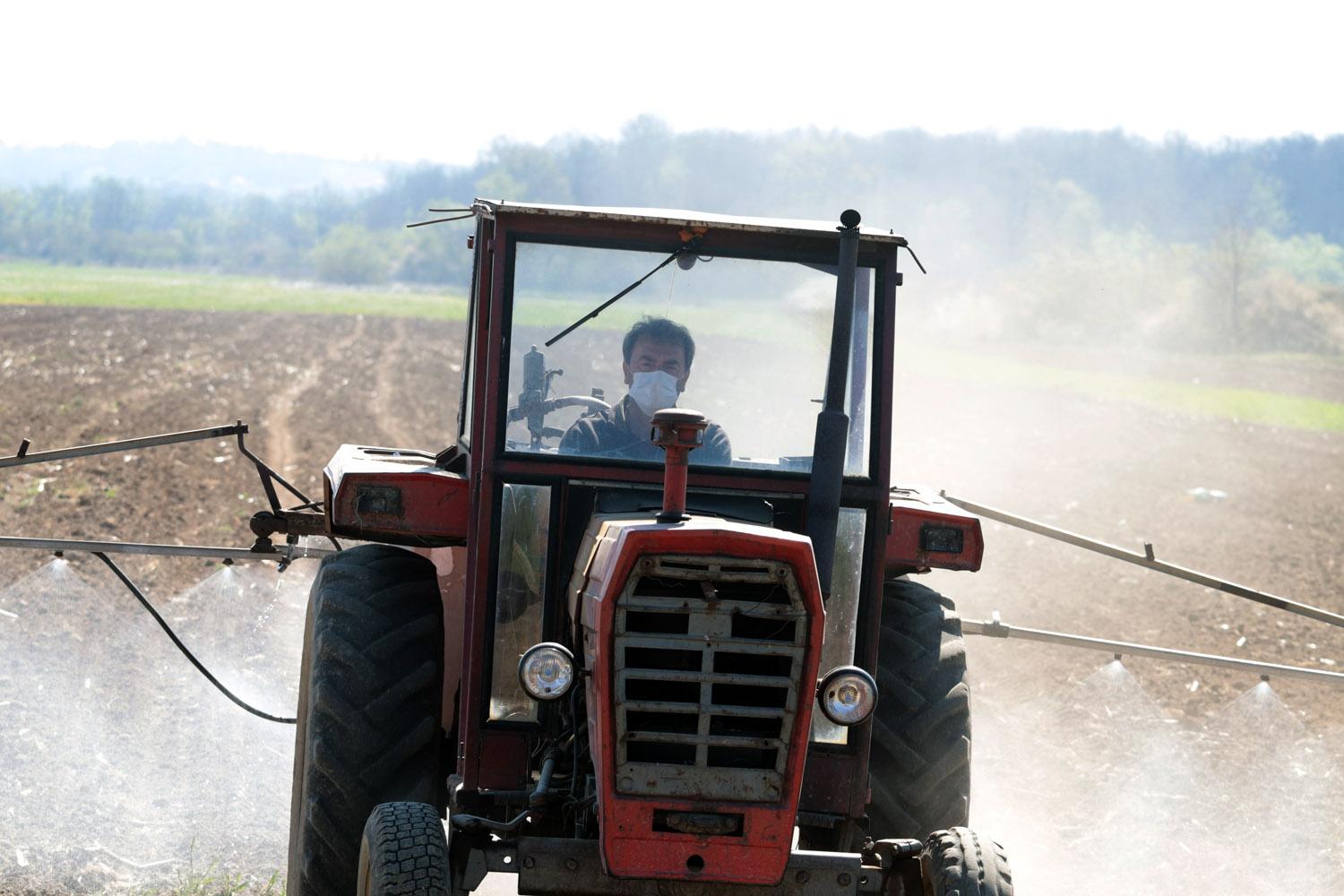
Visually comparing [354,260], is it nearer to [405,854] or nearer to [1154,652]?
[1154,652]

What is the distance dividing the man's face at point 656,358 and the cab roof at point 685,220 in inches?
16.5

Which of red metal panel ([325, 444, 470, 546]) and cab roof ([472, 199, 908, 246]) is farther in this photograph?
red metal panel ([325, 444, 470, 546])

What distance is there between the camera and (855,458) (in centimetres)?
550

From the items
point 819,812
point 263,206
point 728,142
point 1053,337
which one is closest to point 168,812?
point 819,812

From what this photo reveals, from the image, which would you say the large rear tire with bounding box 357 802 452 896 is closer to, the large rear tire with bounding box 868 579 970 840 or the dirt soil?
the large rear tire with bounding box 868 579 970 840

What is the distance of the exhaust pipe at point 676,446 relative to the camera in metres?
4.63

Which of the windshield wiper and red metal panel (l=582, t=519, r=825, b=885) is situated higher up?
the windshield wiper

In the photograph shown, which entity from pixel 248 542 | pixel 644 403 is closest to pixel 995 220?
pixel 248 542

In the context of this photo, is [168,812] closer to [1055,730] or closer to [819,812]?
[819,812]

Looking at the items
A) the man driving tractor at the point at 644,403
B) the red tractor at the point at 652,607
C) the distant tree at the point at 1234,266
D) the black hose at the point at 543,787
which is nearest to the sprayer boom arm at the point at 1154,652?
the red tractor at the point at 652,607

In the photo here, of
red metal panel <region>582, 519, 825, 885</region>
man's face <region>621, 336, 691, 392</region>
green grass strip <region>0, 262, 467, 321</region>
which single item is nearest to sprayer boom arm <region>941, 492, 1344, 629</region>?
man's face <region>621, 336, 691, 392</region>

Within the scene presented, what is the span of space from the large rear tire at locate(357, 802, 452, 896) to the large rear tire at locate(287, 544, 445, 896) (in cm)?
65

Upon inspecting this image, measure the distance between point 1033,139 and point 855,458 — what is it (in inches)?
2822

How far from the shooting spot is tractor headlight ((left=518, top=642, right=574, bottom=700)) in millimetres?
4578
